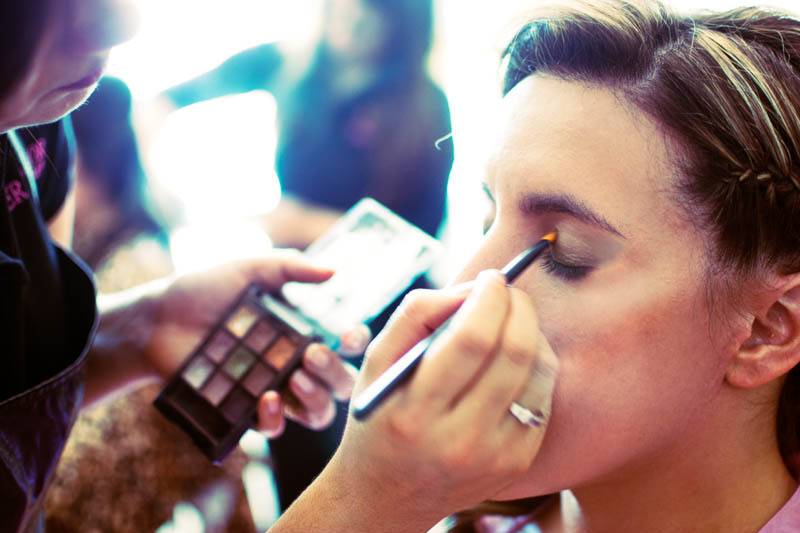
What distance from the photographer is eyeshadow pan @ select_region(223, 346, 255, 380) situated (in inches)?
45.0

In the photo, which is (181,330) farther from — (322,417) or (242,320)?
(322,417)

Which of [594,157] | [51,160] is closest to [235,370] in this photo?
[51,160]

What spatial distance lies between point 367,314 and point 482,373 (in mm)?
609

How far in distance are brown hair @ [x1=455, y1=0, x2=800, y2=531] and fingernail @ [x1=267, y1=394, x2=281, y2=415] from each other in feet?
1.99

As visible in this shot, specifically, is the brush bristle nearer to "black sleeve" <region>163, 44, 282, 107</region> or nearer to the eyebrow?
the eyebrow

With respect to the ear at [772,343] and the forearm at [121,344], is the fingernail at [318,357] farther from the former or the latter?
the ear at [772,343]

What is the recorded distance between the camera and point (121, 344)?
4.00 feet

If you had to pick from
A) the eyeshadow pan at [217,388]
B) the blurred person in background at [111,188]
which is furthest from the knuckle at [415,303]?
the blurred person in background at [111,188]

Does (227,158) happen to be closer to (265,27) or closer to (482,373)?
(265,27)

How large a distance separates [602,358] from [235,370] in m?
0.60

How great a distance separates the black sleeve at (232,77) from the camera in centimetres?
168

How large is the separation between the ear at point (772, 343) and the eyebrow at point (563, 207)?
0.17 meters

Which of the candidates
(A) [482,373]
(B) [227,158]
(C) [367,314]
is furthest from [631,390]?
(B) [227,158]

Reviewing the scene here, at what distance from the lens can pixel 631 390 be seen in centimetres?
76
